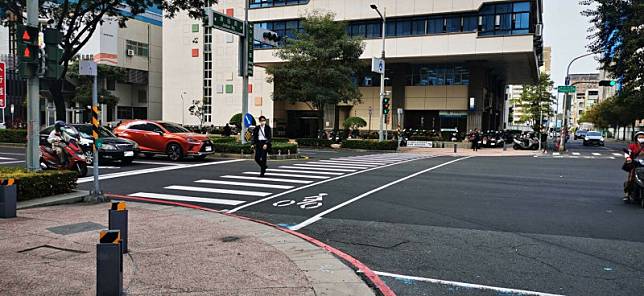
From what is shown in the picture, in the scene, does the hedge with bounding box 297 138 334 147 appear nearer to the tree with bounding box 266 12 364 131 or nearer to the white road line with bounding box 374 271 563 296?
the tree with bounding box 266 12 364 131

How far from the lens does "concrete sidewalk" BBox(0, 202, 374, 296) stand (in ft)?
15.7

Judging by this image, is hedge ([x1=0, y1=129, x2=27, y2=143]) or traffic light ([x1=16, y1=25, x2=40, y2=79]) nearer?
traffic light ([x1=16, y1=25, x2=40, y2=79])

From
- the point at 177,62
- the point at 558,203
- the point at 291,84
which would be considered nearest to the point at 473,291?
the point at 558,203

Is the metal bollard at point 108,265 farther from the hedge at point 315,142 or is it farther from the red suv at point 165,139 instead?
the hedge at point 315,142

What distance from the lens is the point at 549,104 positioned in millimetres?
68562

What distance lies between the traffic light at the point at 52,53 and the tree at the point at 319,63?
946 inches

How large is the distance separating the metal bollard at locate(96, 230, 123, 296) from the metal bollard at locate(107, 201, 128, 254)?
1.81 meters

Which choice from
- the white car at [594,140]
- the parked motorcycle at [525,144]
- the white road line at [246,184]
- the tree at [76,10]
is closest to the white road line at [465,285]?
the white road line at [246,184]

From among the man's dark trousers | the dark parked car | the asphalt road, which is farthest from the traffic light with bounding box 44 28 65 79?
the dark parked car

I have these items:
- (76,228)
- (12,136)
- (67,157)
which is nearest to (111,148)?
(67,157)

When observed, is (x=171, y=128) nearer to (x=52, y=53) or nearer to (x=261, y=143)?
(x=261, y=143)

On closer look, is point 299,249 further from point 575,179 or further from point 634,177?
point 575,179

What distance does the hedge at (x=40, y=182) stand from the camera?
9.10 metres

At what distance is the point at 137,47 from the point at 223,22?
46.0m
